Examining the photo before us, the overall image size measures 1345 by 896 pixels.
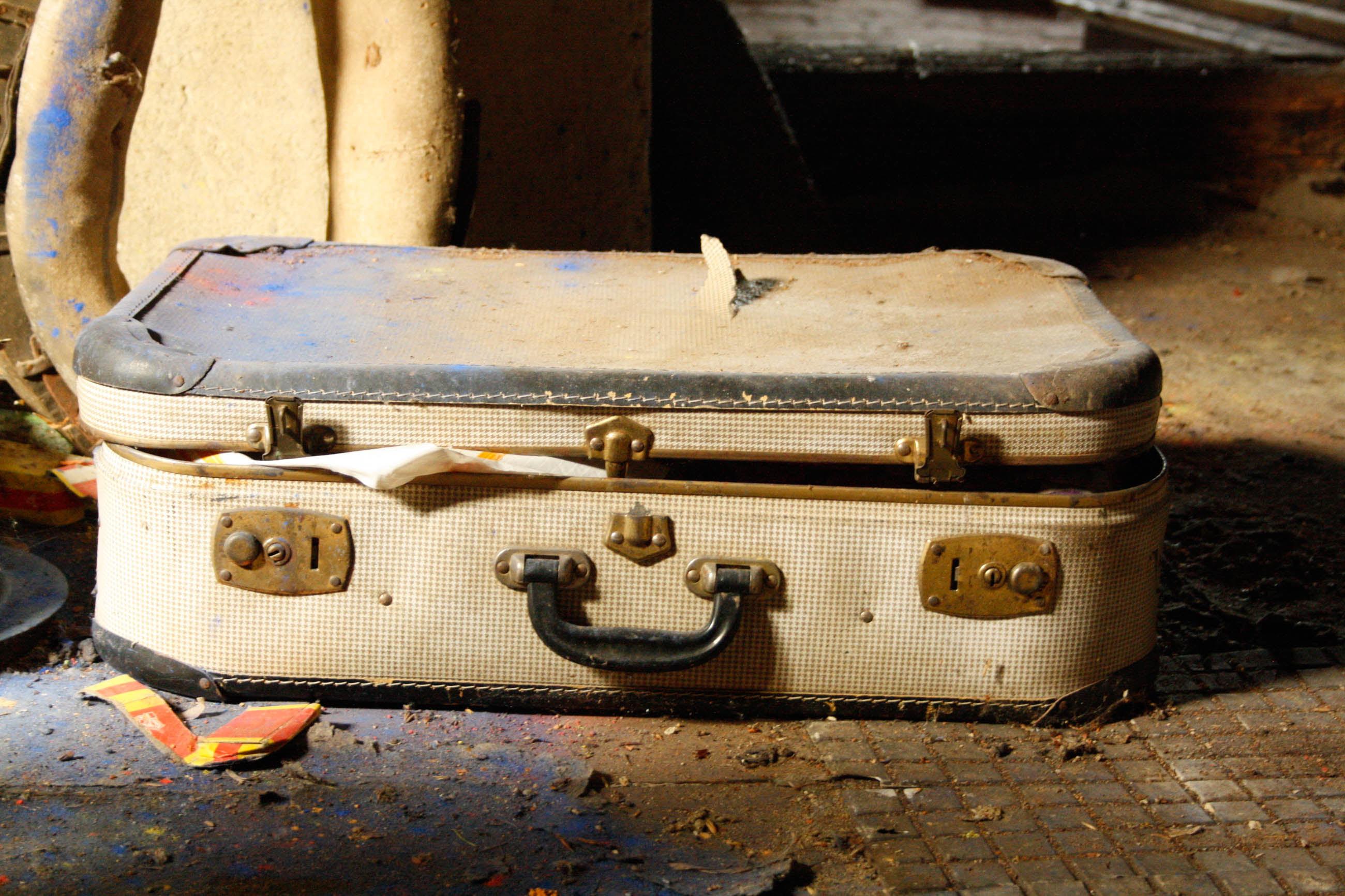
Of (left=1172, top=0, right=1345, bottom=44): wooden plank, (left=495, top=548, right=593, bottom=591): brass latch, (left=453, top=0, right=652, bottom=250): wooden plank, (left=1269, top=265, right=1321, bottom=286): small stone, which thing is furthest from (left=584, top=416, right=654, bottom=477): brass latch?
(left=1172, top=0, right=1345, bottom=44): wooden plank

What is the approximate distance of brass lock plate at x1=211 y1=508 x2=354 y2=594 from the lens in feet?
4.79

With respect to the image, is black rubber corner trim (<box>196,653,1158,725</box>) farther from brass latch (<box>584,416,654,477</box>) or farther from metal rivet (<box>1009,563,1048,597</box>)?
brass latch (<box>584,416,654,477</box>)

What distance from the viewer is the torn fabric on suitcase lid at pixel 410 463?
140 cm

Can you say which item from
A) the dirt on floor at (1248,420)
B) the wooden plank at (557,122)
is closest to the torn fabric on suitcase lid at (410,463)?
the dirt on floor at (1248,420)

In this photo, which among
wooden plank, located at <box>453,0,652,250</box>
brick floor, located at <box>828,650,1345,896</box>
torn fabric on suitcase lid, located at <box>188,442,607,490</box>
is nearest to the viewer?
brick floor, located at <box>828,650,1345,896</box>

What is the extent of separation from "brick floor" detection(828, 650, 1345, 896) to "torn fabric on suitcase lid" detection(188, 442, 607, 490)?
525 mm

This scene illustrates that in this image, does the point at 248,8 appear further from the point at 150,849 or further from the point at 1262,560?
the point at 1262,560

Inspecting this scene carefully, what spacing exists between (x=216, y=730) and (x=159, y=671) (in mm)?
126

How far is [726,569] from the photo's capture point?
4.83ft

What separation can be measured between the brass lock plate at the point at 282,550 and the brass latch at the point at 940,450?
0.73 m

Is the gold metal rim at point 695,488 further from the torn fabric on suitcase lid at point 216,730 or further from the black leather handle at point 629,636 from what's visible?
the torn fabric on suitcase lid at point 216,730

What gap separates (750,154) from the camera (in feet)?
12.3

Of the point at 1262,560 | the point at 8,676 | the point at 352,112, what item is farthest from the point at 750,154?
the point at 8,676

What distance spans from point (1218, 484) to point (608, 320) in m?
1.48
